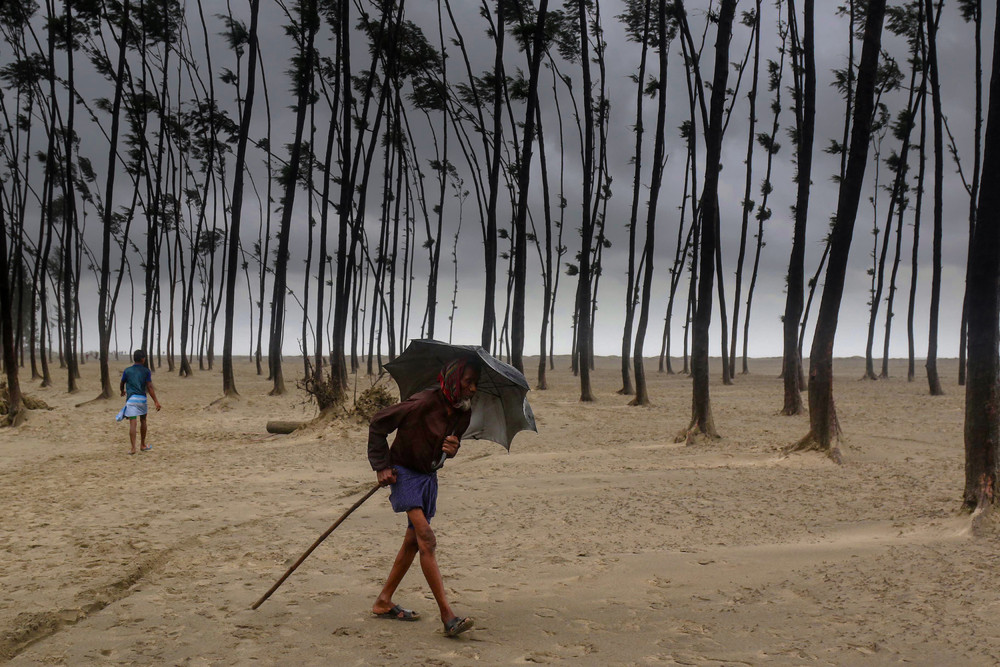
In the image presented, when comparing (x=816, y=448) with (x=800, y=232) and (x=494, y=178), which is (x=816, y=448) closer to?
(x=800, y=232)

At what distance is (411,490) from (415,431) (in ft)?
1.29

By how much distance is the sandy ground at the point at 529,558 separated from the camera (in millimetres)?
5434

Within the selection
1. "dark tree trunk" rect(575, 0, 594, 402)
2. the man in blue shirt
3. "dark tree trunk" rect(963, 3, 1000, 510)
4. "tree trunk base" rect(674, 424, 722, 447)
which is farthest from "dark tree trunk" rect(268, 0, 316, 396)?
"dark tree trunk" rect(963, 3, 1000, 510)

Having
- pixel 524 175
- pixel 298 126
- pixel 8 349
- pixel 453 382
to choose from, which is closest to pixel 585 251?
pixel 524 175

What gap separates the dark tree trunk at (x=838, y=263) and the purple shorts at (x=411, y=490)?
8657 mm

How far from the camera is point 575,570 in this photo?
7.32 meters

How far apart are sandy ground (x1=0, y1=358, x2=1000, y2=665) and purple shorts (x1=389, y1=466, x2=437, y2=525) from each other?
2.80ft

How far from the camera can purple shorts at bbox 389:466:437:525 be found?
5539mm

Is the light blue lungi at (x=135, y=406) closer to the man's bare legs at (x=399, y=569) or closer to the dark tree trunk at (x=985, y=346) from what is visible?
the man's bare legs at (x=399, y=569)

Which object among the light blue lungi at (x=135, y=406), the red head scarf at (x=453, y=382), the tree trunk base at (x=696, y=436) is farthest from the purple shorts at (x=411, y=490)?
the light blue lungi at (x=135, y=406)

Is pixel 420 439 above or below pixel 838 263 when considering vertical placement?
below

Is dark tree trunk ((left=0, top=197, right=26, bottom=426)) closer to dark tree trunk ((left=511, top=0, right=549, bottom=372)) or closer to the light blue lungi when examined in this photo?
the light blue lungi

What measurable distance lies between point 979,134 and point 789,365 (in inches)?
528

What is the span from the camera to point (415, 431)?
18.2ft
